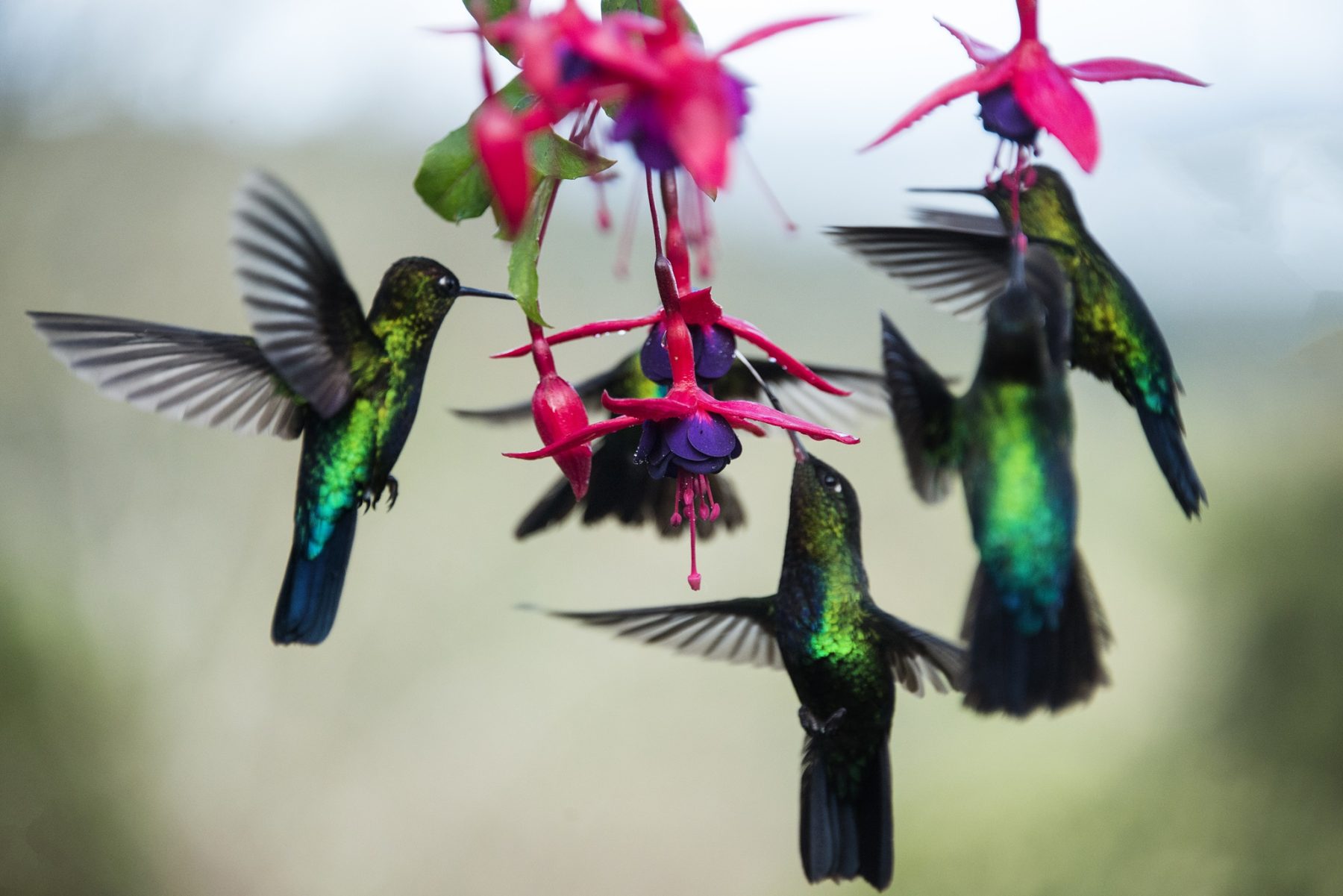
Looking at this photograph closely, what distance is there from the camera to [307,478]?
0.69 m

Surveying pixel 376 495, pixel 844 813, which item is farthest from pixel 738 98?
pixel 844 813

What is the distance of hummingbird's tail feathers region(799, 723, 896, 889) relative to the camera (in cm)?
69

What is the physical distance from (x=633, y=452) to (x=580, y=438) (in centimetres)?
31

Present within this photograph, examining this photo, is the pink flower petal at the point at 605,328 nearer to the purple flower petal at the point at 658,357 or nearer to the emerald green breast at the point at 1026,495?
the purple flower petal at the point at 658,357

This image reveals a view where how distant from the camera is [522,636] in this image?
95.2 inches

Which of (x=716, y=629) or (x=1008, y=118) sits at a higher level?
(x=1008, y=118)

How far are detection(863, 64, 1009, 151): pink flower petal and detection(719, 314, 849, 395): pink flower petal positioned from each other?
0.10 m

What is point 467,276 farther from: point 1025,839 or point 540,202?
point 540,202

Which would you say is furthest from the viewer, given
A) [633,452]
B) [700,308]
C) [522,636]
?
[522,636]

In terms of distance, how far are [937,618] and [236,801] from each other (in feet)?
4.73

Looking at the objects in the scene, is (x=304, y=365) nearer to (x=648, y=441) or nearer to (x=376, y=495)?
(x=376, y=495)

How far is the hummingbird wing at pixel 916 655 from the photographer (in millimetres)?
651

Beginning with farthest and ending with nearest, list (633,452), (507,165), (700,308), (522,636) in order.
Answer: (522,636), (633,452), (700,308), (507,165)

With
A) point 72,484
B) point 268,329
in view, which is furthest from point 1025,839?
point 268,329
